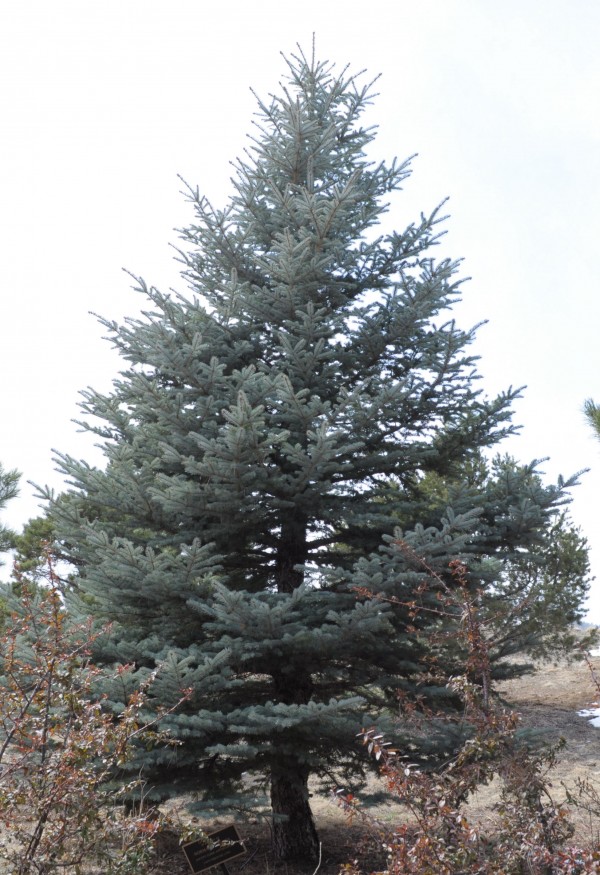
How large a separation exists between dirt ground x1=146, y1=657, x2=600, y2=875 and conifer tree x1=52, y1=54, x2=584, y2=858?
41cm

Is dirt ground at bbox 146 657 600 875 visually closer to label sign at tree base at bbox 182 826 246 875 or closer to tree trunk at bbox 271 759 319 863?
tree trunk at bbox 271 759 319 863

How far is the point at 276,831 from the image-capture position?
21.7ft

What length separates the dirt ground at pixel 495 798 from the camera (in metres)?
6.38

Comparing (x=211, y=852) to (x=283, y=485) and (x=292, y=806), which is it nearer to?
Answer: (x=292, y=806)

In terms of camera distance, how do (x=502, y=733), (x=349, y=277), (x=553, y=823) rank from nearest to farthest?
(x=553, y=823), (x=502, y=733), (x=349, y=277)

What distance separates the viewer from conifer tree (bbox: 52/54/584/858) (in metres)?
5.73

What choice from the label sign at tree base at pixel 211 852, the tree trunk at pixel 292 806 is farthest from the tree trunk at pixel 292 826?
the label sign at tree base at pixel 211 852

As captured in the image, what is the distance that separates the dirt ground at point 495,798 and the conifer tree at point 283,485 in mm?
408

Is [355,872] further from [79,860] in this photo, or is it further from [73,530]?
[73,530]

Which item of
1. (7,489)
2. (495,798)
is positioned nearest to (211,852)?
(495,798)

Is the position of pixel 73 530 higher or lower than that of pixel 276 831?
higher

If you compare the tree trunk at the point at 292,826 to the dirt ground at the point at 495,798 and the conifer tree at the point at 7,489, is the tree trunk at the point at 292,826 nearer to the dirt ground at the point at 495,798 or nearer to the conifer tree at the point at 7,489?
the dirt ground at the point at 495,798

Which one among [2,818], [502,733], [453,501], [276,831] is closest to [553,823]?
[502,733]

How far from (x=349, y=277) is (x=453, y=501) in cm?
283
